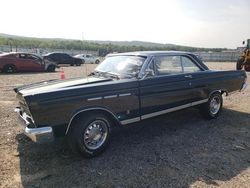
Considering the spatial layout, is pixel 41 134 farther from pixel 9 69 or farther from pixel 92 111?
pixel 9 69

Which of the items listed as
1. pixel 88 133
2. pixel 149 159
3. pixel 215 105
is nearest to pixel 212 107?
pixel 215 105

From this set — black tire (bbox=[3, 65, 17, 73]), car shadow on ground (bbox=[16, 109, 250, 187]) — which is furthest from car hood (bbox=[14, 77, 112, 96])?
black tire (bbox=[3, 65, 17, 73])

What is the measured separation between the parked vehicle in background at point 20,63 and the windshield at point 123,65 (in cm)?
1332

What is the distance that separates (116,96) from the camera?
4.59 metres

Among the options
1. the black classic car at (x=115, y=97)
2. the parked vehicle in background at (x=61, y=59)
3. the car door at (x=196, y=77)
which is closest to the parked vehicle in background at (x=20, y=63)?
the parked vehicle in background at (x=61, y=59)

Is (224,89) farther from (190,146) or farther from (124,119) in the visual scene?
(124,119)

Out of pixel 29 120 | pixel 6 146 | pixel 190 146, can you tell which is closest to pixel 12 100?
pixel 6 146

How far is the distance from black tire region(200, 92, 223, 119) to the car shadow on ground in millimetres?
554

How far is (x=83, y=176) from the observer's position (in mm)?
3881

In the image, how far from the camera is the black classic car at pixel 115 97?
4.01 m

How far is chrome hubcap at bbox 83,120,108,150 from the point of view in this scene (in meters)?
4.39

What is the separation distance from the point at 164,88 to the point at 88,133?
186cm

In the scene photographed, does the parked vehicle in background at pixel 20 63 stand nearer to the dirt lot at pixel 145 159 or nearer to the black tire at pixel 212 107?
the dirt lot at pixel 145 159

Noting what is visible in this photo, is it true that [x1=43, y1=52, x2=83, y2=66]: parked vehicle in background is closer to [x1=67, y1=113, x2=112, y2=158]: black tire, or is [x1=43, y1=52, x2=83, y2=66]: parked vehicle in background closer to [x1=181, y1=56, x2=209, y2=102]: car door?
[x1=181, y1=56, x2=209, y2=102]: car door
